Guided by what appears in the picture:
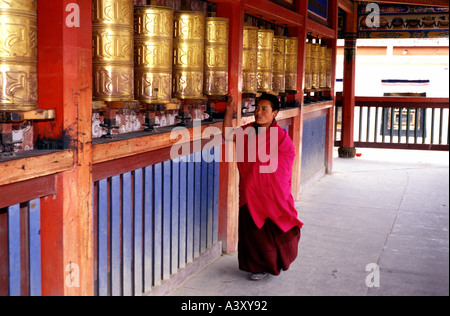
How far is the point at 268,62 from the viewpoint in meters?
4.70

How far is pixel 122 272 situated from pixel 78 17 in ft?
4.34

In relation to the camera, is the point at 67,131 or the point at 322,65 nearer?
the point at 67,131

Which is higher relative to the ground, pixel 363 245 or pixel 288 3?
pixel 288 3

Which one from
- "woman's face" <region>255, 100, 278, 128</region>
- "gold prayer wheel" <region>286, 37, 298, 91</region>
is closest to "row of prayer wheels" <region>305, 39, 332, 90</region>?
"gold prayer wheel" <region>286, 37, 298, 91</region>

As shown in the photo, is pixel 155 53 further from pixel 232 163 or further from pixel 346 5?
pixel 346 5

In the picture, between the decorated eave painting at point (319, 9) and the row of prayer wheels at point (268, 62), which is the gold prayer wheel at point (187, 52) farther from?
the decorated eave painting at point (319, 9)

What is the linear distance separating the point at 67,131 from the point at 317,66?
15.9 ft

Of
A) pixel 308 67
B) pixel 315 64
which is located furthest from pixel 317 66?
pixel 308 67

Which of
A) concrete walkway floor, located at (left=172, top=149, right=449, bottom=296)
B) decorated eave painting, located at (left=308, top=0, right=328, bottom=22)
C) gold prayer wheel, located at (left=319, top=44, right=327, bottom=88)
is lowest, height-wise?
concrete walkway floor, located at (left=172, top=149, right=449, bottom=296)

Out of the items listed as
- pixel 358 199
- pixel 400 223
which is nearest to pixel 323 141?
pixel 358 199

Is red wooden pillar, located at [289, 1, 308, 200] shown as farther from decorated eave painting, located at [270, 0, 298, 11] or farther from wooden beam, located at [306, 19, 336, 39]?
wooden beam, located at [306, 19, 336, 39]

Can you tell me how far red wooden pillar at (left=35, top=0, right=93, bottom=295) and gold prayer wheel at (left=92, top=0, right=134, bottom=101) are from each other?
8.6 inches

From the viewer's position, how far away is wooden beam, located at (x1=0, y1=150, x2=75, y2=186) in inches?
77.8

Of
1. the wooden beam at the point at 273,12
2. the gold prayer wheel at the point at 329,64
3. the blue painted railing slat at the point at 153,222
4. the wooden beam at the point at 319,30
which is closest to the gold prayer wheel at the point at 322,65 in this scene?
the wooden beam at the point at 319,30
